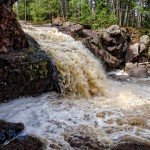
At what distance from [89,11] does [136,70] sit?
14039 millimetres

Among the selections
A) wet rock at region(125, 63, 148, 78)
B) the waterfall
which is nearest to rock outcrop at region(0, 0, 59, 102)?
the waterfall

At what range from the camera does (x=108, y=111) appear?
409 inches

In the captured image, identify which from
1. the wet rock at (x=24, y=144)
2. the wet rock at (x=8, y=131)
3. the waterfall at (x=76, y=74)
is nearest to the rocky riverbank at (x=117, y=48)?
the waterfall at (x=76, y=74)

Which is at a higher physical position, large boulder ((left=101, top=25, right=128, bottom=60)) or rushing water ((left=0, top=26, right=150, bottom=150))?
large boulder ((left=101, top=25, right=128, bottom=60))

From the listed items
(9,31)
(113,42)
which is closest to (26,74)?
(9,31)

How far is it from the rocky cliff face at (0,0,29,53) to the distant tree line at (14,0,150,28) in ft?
54.1

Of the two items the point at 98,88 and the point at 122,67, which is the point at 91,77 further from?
the point at 122,67

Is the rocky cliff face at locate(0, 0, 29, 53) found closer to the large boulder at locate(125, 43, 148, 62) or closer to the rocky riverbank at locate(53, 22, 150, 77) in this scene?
the rocky riverbank at locate(53, 22, 150, 77)

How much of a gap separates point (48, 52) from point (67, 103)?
12.9 ft

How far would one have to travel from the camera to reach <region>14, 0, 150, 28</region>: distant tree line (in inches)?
1240

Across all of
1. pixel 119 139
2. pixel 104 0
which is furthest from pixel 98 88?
pixel 104 0

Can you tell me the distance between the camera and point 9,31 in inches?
500

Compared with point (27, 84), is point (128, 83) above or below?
below

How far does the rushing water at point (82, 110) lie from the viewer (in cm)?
826
